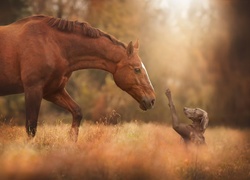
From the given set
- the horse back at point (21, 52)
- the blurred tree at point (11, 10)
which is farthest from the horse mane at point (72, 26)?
the blurred tree at point (11, 10)

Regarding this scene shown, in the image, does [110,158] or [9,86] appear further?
[9,86]

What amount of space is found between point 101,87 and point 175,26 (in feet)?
13.8

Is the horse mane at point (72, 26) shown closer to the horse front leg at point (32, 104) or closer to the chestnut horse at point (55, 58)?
the chestnut horse at point (55, 58)

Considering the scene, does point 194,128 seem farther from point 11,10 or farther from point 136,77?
point 11,10

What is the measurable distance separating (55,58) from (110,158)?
263 cm

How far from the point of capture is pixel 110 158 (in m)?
6.41

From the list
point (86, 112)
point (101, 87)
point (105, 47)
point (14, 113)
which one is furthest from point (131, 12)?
point (105, 47)

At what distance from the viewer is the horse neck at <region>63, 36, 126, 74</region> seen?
8570 millimetres

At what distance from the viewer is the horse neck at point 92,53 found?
8.57 metres

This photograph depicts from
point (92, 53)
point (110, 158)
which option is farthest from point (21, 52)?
point (110, 158)

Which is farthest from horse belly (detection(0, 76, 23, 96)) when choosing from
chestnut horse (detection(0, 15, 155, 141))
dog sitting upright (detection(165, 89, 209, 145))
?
dog sitting upright (detection(165, 89, 209, 145))

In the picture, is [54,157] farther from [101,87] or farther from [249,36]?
[101,87]

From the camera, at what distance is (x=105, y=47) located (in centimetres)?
862

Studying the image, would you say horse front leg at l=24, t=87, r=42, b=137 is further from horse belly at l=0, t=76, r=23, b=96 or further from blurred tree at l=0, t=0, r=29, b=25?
blurred tree at l=0, t=0, r=29, b=25
